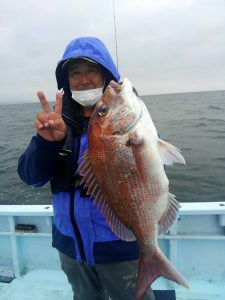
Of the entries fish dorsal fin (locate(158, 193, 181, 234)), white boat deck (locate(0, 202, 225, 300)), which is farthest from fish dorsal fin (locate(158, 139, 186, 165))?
white boat deck (locate(0, 202, 225, 300))

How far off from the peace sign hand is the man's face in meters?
0.53

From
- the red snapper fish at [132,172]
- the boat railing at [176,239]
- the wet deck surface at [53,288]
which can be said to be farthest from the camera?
the boat railing at [176,239]

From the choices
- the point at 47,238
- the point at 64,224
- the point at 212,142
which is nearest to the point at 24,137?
the point at 212,142

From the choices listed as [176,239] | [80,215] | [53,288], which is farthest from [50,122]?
[53,288]

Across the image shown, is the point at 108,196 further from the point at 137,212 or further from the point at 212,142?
the point at 212,142

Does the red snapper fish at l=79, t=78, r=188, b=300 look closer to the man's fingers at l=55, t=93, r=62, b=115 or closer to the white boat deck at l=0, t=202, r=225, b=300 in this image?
the man's fingers at l=55, t=93, r=62, b=115

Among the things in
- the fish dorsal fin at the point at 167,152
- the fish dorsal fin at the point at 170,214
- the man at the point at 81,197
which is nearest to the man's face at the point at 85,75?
the man at the point at 81,197

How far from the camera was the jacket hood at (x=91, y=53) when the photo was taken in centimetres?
245

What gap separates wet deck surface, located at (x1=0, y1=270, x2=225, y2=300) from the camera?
3.61 m

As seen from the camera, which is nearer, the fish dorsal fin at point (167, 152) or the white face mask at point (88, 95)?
the fish dorsal fin at point (167, 152)

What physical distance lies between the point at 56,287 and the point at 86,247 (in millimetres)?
1905

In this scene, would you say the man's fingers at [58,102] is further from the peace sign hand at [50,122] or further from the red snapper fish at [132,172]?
the red snapper fish at [132,172]

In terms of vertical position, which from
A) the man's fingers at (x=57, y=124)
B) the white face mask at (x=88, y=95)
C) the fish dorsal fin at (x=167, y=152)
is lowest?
the fish dorsal fin at (x=167, y=152)

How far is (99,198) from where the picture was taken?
210 centimetres
